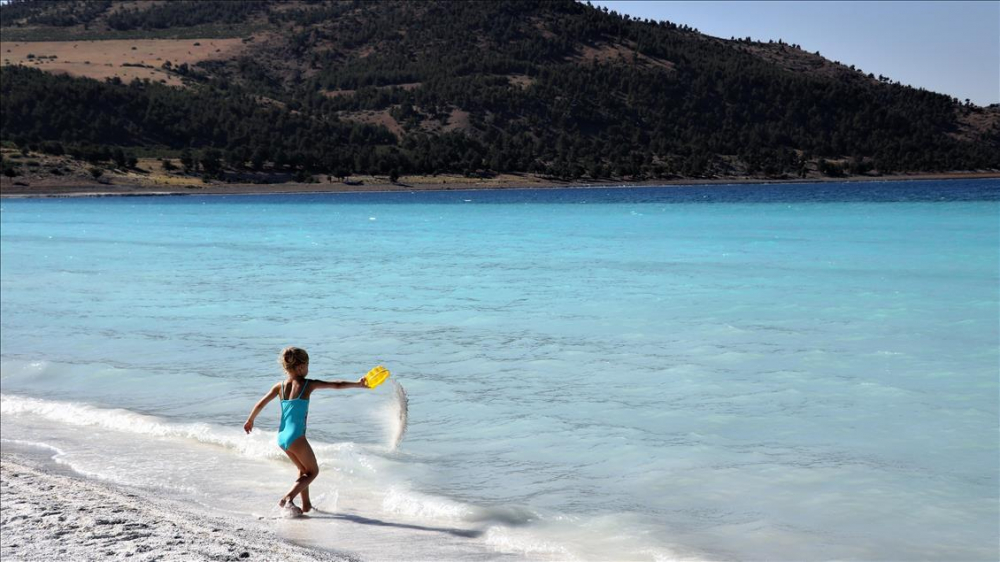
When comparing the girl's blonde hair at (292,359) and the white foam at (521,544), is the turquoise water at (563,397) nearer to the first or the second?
the white foam at (521,544)

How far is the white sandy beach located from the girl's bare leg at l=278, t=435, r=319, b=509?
390 mm

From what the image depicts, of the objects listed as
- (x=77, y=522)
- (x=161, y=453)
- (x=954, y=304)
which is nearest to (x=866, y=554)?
(x=77, y=522)

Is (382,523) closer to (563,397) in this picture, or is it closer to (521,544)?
(521,544)

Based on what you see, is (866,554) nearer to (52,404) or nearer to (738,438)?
(738,438)

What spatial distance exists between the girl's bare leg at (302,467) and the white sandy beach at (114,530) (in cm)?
39

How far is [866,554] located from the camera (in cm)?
628

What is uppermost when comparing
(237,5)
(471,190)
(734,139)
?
(237,5)

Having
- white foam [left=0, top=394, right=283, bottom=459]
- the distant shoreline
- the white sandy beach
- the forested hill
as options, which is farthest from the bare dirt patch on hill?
the white sandy beach

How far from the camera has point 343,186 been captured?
9644cm

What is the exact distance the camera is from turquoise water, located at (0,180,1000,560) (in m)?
6.89

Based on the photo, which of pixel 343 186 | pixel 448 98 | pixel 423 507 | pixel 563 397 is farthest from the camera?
pixel 448 98

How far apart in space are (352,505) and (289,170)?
9712cm

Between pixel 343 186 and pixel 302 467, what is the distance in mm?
91360

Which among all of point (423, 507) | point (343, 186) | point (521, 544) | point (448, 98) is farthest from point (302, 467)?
point (448, 98)
